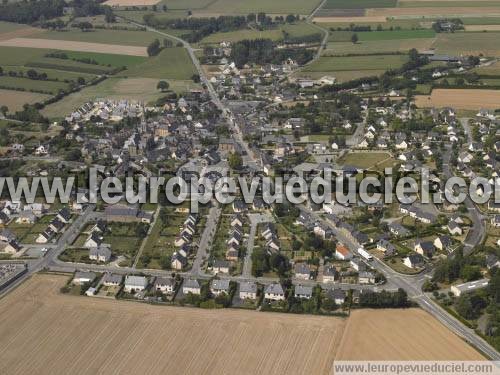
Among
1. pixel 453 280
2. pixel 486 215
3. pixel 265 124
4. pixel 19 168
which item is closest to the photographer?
pixel 453 280

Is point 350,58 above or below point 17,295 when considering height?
above

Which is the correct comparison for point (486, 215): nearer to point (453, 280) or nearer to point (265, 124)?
point (453, 280)

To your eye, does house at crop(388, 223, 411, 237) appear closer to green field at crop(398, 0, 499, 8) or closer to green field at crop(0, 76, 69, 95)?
green field at crop(0, 76, 69, 95)

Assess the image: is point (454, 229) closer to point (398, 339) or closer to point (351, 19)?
point (398, 339)

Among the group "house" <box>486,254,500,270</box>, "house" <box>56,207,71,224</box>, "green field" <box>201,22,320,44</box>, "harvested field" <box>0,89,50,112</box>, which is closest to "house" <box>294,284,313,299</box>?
"house" <box>486,254,500,270</box>

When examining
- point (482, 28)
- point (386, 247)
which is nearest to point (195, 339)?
point (386, 247)

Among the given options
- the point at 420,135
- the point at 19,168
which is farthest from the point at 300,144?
the point at 19,168

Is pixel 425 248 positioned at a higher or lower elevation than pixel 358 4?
lower
